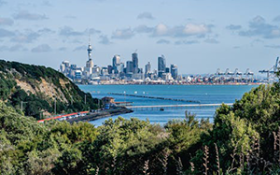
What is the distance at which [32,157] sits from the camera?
19.3 metres

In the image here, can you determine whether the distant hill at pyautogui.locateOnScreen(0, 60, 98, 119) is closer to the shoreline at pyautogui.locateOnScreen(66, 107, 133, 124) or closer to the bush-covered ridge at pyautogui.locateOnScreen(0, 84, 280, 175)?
the shoreline at pyautogui.locateOnScreen(66, 107, 133, 124)

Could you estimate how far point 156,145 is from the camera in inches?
671

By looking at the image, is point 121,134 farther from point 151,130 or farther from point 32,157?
point 32,157

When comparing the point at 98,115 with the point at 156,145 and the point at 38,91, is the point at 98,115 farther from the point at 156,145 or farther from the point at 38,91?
the point at 156,145

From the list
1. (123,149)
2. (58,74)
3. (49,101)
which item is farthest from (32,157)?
(58,74)

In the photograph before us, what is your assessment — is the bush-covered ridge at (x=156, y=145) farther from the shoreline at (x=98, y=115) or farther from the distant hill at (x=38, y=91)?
the distant hill at (x=38, y=91)

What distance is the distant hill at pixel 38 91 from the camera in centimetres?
6625

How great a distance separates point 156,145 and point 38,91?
65820 mm

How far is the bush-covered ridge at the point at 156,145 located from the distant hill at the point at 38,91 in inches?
1715

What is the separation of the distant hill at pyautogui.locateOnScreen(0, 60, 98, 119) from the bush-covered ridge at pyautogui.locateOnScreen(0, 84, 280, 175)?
143ft

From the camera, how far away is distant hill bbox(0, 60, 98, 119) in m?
66.2

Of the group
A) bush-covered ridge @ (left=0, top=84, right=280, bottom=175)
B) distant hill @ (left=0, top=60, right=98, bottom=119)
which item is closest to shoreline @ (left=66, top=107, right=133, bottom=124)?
distant hill @ (left=0, top=60, right=98, bottom=119)

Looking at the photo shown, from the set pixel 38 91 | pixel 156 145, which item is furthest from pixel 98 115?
pixel 156 145

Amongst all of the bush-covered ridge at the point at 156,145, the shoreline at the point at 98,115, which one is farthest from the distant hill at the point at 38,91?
the bush-covered ridge at the point at 156,145
